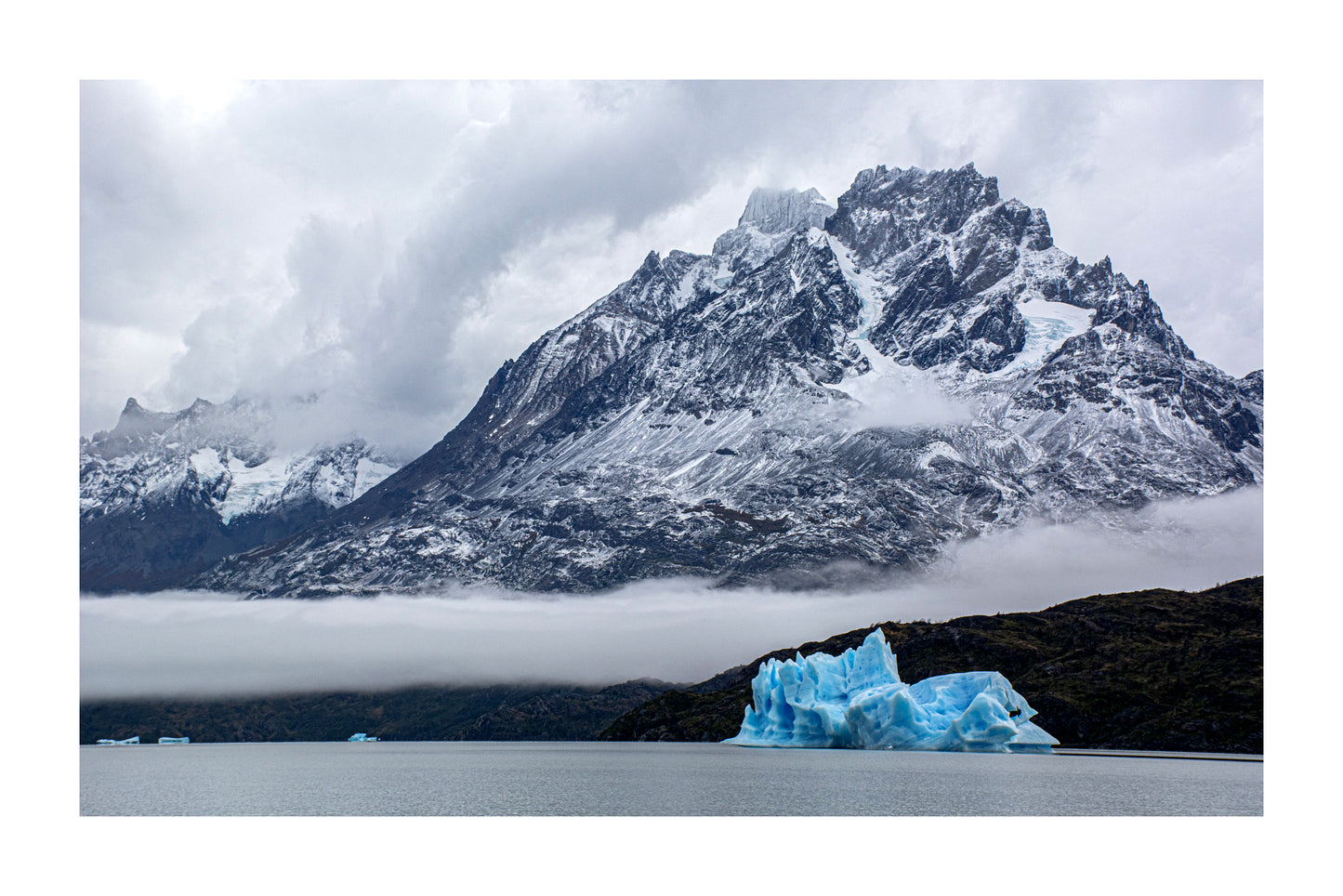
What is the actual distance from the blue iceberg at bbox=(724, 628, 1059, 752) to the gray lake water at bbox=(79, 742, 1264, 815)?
358cm

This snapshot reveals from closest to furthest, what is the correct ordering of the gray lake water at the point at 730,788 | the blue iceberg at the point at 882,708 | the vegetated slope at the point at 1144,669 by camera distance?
the gray lake water at the point at 730,788 → the blue iceberg at the point at 882,708 → the vegetated slope at the point at 1144,669

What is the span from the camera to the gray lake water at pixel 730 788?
220 ft

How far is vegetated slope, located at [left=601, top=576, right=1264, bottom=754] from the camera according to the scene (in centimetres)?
13825

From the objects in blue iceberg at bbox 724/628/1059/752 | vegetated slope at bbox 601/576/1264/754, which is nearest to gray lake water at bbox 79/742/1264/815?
blue iceberg at bbox 724/628/1059/752

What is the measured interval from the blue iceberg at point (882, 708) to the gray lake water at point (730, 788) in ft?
11.8

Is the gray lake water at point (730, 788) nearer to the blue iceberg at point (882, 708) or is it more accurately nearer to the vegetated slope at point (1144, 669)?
the blue iceberg at point (882, 708)

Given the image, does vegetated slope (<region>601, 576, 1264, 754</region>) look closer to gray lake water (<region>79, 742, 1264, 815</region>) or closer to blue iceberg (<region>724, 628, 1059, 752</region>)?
blue iceberg (<region>724, 628, 1059, 752</region>)

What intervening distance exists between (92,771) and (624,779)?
75.9m

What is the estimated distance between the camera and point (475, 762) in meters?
144

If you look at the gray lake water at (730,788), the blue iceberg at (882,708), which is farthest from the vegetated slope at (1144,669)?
the gray lake water at (730,788)

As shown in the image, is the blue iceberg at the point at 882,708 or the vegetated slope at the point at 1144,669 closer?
the blue iceberg at the point at 882,708

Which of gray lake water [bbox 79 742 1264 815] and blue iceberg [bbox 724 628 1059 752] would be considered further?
blue iceberg [bbox 724 628 1059 752]

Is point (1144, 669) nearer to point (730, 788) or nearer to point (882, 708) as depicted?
point (882, 708)

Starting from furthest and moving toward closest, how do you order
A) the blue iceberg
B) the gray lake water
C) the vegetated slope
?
the vegetated slope < the blue iceberg < the gray lake water
